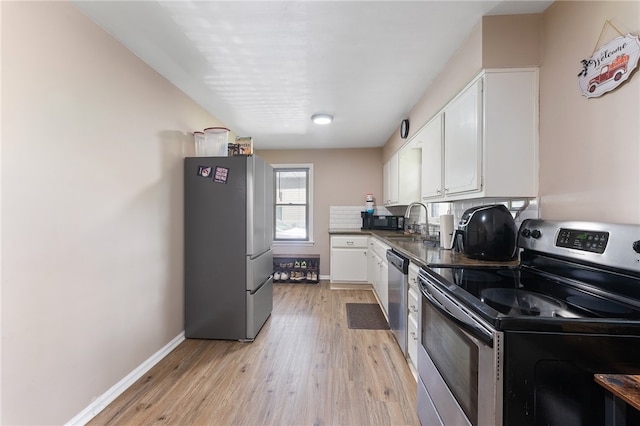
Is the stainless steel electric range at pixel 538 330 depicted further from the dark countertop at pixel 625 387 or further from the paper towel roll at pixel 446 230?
the paper towel roll at pixel 446 230

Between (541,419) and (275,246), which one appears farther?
(275,246)

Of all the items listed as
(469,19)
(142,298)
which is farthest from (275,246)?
(469,19)

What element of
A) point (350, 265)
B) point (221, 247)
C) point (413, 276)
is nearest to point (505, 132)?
point (413, 276)

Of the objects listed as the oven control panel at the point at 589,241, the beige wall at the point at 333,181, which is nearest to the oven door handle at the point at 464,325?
the oven control panel at the point at 589,241

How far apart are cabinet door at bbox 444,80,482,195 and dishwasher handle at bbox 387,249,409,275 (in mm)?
642

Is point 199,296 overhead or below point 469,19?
below

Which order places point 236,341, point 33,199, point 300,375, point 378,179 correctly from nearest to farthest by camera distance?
point 33,199, point 300,375, point 236,341, point 378,179

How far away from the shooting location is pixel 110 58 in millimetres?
1642

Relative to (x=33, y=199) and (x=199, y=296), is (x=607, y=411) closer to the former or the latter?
(x=33, y=199)

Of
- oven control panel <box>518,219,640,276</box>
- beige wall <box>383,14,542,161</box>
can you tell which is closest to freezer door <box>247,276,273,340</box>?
oven control panel <box>518,219,640,276</box>

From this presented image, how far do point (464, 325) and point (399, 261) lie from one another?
3.79 ft

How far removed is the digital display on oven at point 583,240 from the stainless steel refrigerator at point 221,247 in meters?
2.12

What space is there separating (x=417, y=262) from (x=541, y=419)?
989 millimetres

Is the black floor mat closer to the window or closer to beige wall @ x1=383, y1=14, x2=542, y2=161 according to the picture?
the window
